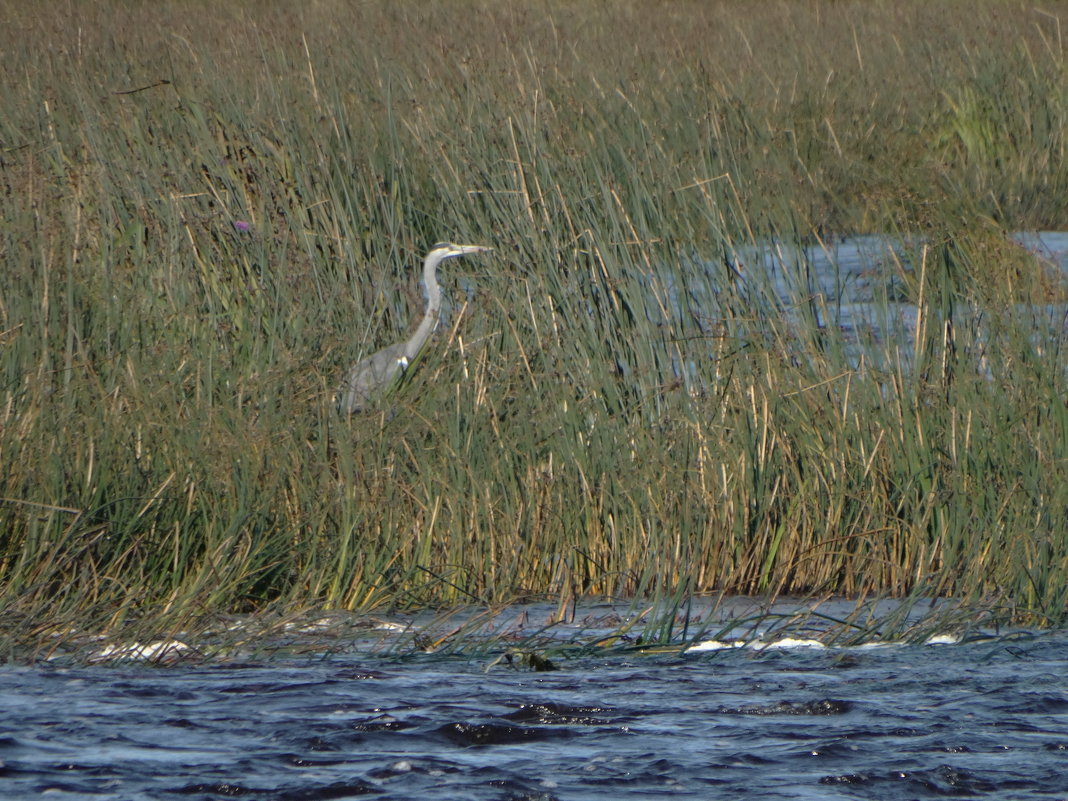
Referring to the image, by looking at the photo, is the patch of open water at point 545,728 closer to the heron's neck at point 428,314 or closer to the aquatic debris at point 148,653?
the aquatic debris at point 148,653

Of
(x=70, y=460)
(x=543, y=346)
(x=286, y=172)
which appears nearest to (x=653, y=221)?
(x=543, y=346)

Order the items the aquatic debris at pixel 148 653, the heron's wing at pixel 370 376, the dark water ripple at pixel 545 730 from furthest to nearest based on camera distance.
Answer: the heron's wing at pixel 370 376 < the aquatic debris at pixel 148 653 < the dark water ripple at pixel 545 730

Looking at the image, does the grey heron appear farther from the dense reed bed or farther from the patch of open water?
the patch of open water

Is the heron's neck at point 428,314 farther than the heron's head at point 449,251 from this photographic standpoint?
No

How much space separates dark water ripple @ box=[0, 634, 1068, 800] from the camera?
288cm

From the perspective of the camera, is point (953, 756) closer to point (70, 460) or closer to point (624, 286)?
point (70, 460)

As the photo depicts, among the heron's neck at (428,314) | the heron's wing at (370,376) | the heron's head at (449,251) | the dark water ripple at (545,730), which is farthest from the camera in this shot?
the heron's head at (449,251)

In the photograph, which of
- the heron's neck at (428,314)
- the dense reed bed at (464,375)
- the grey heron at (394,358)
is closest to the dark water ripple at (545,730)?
the dense reed bed at (464,375)

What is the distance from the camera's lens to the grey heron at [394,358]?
17.5ft

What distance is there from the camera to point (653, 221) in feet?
21.1

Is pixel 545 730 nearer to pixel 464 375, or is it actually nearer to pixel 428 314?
pixel 464 375

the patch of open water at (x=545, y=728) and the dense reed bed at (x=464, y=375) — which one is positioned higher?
the dense reed bed at (x=464, y=375)

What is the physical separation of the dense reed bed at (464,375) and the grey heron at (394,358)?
91 millimetres

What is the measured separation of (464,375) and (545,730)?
2279 mm
